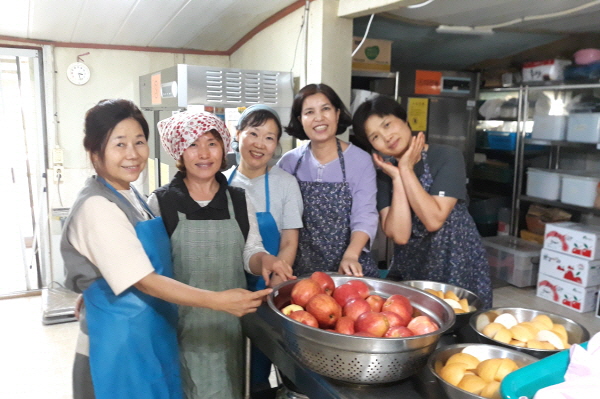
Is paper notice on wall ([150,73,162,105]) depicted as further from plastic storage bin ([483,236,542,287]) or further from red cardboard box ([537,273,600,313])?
red cardboard box ([537,273,600,313])

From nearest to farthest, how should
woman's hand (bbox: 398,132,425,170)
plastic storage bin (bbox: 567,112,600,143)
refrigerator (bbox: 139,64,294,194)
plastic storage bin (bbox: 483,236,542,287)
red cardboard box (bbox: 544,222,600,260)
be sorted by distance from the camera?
woman's hand (bbox: 398,132,425,170) < refrigerator (bbox: 139,64,294,194) < red cardboard box (bbox: 544,222,600,260) < plastic storage bin (bbox: 567,112,600,143) < plastic storage bin (bbox: 483,236,542,287)

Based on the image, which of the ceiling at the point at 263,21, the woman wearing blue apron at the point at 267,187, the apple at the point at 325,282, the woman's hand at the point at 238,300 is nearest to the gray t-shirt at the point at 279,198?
the woman wearing blue apron at the point at 267,187

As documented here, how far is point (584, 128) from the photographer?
4133mm

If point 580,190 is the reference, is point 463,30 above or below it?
above

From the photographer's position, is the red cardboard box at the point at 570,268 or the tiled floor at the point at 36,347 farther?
the red cardboard box at the point at 570,268

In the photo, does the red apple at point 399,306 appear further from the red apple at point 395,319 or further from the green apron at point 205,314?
the green apron at point 205,314

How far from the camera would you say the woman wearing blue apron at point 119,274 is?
134 centimetres

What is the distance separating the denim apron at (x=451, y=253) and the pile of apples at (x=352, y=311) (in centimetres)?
61

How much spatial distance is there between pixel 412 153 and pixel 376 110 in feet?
0.70

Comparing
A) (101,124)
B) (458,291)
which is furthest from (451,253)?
(101,124)

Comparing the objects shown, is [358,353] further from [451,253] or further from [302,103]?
[302,103]

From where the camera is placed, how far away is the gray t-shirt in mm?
1966

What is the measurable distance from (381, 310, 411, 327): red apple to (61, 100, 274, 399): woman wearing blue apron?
36cm

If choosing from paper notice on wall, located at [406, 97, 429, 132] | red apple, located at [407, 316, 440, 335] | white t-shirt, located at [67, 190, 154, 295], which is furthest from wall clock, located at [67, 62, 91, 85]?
red apple, located at [407, 316, 440, 335]
